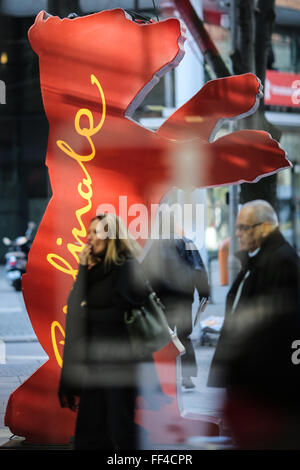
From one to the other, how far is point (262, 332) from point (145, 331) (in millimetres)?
827

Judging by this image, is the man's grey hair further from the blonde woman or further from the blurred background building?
the blurred background building

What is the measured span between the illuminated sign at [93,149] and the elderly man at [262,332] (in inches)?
19.4

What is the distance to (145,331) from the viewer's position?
4652mm

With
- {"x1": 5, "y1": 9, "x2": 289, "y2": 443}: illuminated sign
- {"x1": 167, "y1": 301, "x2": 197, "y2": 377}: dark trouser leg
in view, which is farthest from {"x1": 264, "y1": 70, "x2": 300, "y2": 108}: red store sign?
{"x1": 5, "y1": 9, "x2": 289, "y2": 443}: illuminated sign

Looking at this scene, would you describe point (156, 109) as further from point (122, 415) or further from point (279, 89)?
point (122, 415)

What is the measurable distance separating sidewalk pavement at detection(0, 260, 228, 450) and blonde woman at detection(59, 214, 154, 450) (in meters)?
0.70

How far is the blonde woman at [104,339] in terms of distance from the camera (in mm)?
4684

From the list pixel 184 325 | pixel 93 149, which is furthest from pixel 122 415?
pixel 184 325

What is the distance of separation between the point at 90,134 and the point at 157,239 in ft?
3.42

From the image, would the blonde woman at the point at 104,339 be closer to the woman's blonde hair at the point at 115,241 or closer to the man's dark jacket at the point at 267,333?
the woman's blonde hair at the point at 115,241

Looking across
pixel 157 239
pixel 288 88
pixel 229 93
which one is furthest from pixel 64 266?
pixel 288 88

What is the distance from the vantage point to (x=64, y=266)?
5535 mm

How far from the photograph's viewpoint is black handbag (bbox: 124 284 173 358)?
4648mm
